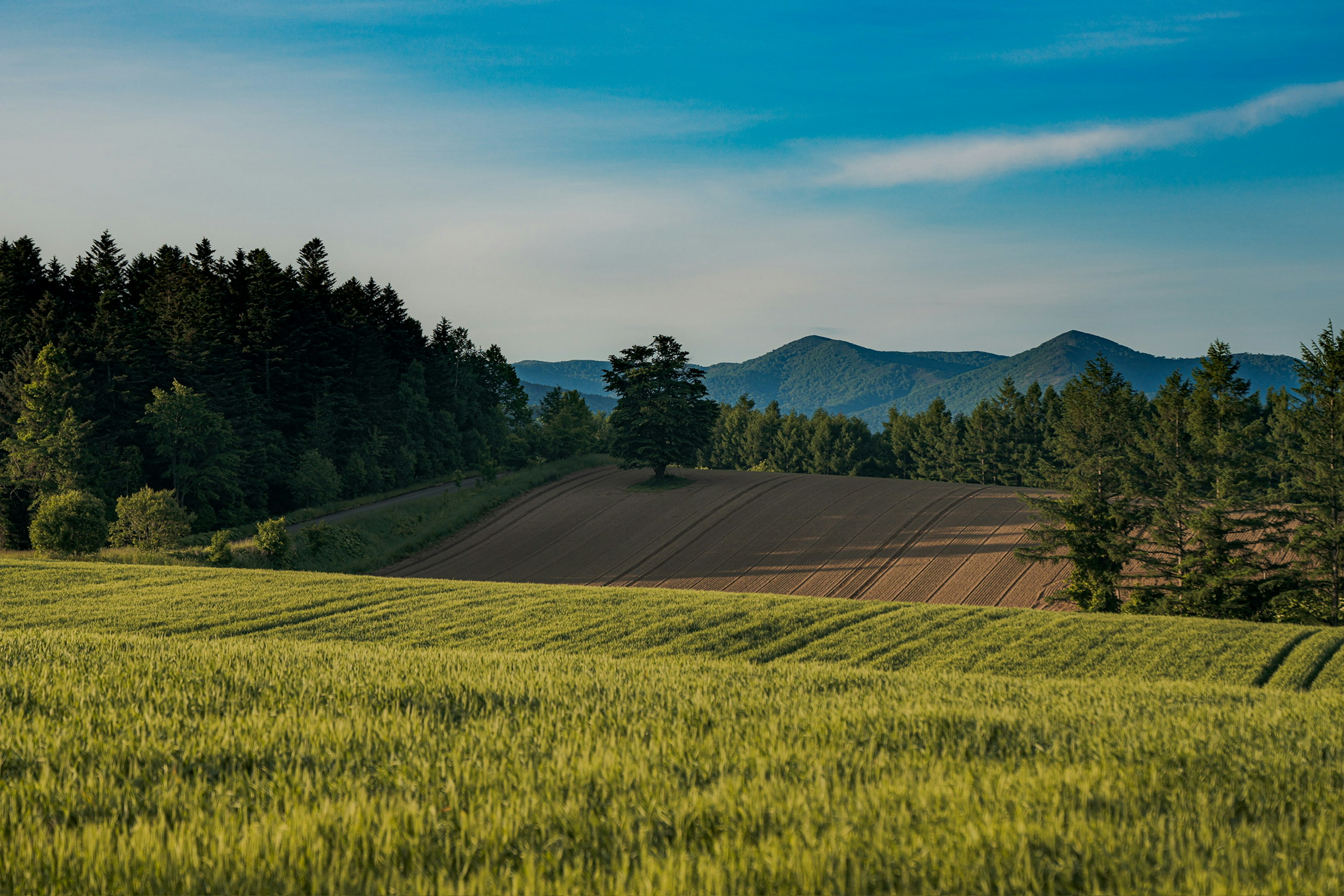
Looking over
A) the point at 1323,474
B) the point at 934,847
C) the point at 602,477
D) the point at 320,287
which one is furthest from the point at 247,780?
the point at 320,287

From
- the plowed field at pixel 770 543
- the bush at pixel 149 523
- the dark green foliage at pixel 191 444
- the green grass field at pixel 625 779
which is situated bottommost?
the plowed field at pixel 770 543

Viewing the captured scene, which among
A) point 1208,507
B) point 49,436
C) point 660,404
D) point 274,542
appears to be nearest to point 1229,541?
point 1208,507

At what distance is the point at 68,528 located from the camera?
114ft

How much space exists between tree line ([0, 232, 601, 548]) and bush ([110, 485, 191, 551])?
2349mm

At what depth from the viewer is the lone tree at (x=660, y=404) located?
6238cm

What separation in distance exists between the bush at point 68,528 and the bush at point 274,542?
21.5ft

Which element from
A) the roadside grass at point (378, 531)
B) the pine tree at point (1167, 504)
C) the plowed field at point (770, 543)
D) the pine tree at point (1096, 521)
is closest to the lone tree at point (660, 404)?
the plowed field at point (770, 543)

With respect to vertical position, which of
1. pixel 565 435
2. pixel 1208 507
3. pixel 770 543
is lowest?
pixel 770 543

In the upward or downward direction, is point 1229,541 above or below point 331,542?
above

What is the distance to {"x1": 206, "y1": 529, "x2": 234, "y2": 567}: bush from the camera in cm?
3734

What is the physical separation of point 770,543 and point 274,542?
88.8 ft

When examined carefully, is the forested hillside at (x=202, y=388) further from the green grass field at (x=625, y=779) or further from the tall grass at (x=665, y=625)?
the green grass field at (x=625, y=779)

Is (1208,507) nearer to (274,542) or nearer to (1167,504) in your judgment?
(1167,504)

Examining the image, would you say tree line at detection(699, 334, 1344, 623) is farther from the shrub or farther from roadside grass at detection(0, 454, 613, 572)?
the shrub
